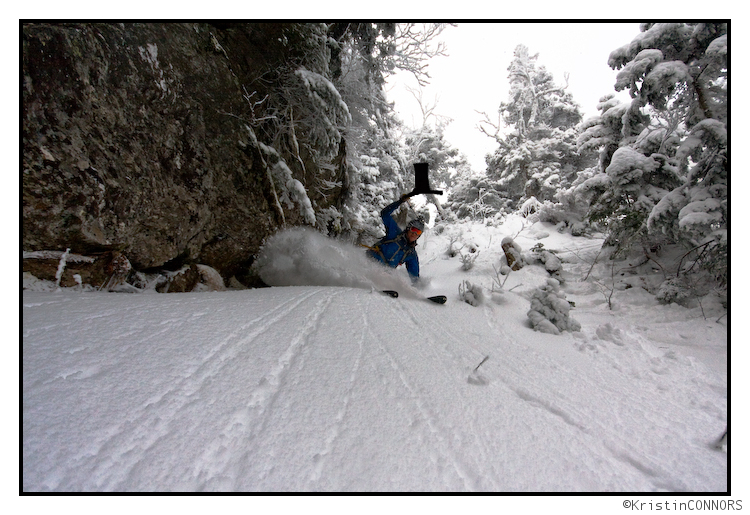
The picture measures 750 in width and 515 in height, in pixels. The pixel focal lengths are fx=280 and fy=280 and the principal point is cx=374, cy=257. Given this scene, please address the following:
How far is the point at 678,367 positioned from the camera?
2.12m

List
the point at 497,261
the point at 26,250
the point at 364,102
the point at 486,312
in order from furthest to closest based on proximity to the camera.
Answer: the point at 497,261, the point at 364,102, the point at 486,312, the point at 26,250

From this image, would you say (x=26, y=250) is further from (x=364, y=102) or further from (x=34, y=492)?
(x=364, y=102)

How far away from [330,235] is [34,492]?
653 centimetres

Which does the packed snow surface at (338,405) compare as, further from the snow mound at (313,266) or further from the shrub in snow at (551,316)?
the snow mound at (313,266)

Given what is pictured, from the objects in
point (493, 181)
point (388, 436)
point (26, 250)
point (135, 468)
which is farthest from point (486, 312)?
point (493, 181)

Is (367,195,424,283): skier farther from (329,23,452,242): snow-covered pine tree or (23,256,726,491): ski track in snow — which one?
(23,256,726,491): ski track in snow

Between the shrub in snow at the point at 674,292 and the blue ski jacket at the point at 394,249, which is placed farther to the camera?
the blue ski jacket at the point at 394,249

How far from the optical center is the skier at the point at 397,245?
6.31 metres

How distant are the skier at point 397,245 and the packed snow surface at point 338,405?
3.85 meters

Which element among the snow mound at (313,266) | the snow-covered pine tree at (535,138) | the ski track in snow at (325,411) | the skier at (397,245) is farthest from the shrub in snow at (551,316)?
the snow-covered pine tree at (535,138)

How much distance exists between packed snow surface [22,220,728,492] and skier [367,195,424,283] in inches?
152

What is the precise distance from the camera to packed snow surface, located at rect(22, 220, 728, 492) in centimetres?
89

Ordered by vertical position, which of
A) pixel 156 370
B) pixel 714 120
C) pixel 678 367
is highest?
pixel 714 120

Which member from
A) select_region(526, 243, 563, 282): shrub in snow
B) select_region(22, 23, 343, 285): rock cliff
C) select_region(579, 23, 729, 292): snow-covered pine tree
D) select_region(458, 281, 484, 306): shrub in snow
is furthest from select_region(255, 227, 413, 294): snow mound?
select_region(579, 23, 729, 292): snow-covered pine tree
